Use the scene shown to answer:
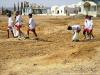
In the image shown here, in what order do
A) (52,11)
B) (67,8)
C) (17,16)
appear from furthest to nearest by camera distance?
(52,11) < (67,8) < (17,16)

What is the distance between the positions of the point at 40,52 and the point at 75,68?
422 cm

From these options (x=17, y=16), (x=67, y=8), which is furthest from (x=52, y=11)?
(x=17, y=16)

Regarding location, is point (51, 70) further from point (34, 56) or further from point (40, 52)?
point (40, 52)

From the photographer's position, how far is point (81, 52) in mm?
17094

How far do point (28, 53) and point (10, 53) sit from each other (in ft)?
2.60

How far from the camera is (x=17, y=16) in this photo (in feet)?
73.7

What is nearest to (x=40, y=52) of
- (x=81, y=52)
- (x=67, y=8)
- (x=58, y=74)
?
(x=81, y=52)

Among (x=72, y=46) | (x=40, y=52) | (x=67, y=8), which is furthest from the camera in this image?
(x=67, y=8)

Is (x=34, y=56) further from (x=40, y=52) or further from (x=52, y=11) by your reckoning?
(x=52, y=11)

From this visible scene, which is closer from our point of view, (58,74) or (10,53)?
(58,74)

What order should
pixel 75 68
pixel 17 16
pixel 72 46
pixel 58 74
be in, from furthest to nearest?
pixel 17 16 < pixel 72 46 < pixel 75 68 < pixel 58 74

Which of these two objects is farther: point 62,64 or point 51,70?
point 62,64

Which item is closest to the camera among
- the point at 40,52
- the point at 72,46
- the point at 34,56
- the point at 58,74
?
the point at 58,74

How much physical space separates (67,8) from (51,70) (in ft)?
272
